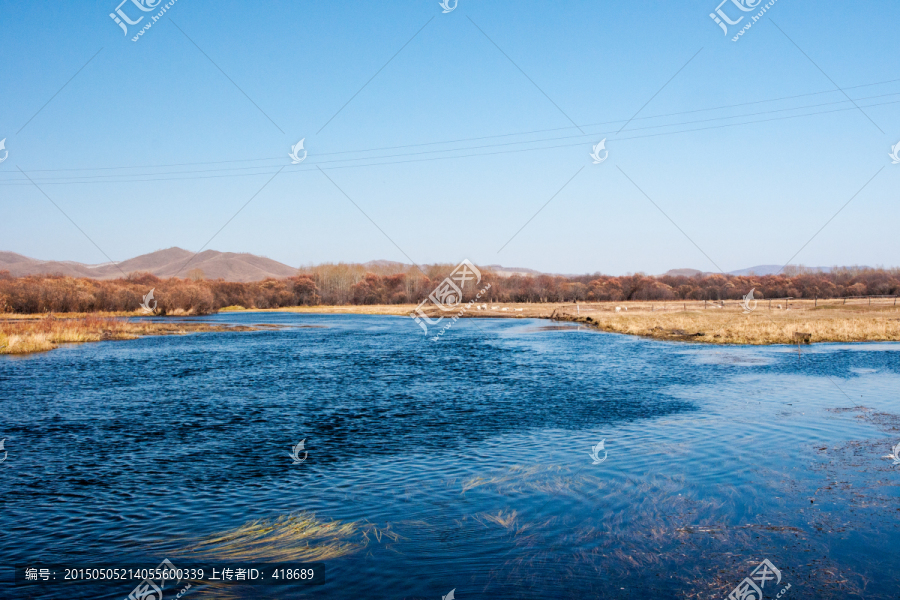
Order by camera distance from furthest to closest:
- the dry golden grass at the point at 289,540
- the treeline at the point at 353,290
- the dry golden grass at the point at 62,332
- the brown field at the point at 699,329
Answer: the treeline at the point at 353,290 < the brown field at the point at 699,329 < the dry golden grass at the point at 62,332 < the dry golden grass at the point at 289,540

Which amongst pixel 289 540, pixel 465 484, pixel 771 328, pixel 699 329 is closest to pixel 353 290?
pixel 699 329

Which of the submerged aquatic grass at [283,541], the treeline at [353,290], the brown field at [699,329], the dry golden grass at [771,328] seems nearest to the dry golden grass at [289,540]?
the submerged aquatic grass at [283,541]

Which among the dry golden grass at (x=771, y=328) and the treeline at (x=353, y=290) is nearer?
the dry golden grass at (x=771, y=328)

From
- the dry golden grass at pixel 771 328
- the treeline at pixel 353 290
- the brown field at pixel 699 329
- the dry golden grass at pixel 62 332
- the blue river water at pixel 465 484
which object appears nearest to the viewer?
the blue river water at pixel 465 484

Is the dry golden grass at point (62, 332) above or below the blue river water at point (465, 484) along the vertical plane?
above

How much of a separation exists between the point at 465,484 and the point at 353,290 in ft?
466

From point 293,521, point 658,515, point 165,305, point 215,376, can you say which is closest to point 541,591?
point 658,515

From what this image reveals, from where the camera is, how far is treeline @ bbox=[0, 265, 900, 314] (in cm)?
8412

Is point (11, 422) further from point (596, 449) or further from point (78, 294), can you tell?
point (78, 294)

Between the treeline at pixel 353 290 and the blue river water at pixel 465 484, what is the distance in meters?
67.4

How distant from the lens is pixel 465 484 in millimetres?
11828

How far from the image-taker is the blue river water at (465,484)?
26.1ft

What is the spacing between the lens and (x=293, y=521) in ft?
32.1

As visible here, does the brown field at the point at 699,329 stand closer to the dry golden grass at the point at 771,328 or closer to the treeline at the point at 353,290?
the dry golden grass at the point at 771,328
